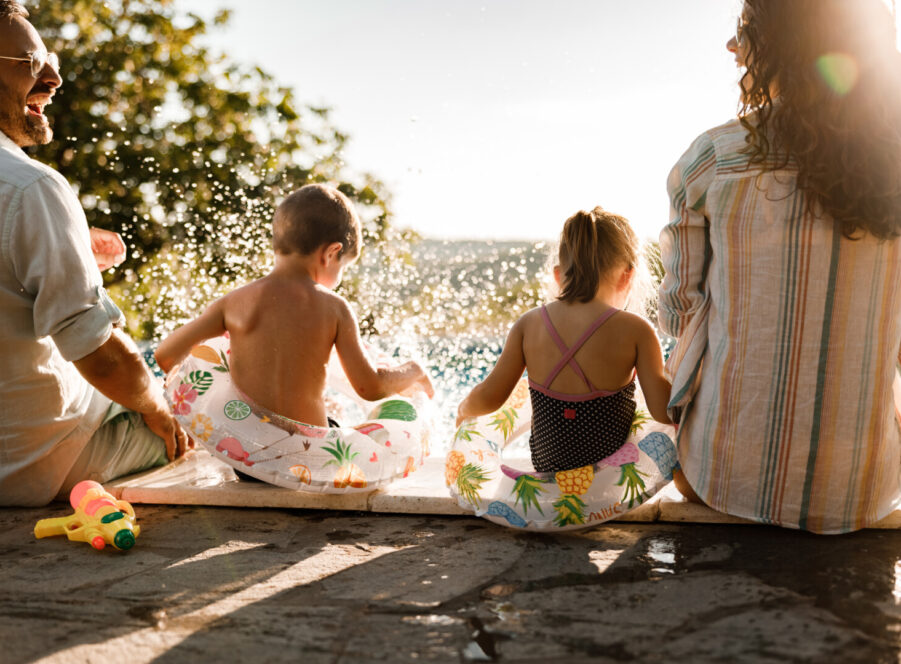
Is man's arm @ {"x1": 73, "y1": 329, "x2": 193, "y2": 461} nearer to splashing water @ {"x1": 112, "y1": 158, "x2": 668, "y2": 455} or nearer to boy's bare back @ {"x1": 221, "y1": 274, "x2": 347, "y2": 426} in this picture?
boy's bare back @ {"x1": 221, "y1": 274, "x2": 347, "y2": 426}

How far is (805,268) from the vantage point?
2.44 m

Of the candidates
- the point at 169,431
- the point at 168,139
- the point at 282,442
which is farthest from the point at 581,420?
the point at 168,139

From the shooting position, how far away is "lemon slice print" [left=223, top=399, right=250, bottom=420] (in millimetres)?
A: 3039

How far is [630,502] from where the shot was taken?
8.57ft

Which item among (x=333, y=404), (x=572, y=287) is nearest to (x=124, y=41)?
(x=333, y=404)

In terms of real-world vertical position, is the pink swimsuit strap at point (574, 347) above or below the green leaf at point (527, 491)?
above

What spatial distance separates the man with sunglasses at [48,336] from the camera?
8.63ft

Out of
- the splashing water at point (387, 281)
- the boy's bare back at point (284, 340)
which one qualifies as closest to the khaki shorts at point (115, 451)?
the boy's bare back at point (284, 340)

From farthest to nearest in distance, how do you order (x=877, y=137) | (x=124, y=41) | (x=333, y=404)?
(x=124, y=41)
(x=333, y=404)
(x=877, y=137)

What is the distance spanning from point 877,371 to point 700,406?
0.51m

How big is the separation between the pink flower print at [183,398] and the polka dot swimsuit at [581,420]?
4.27 feet

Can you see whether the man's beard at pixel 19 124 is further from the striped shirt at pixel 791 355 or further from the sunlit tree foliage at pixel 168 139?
the sunlit tree foliage at pixel 168 139

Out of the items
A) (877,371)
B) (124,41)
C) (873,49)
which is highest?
(124,41)

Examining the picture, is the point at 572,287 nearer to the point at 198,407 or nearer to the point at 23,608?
the point at 198,407
